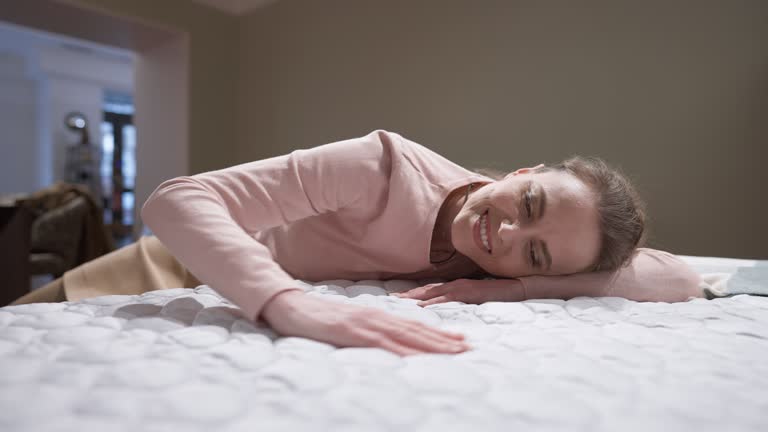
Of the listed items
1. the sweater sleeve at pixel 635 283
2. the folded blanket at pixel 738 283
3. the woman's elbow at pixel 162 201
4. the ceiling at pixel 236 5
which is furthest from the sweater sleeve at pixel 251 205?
the ceiling at pixel 236 5

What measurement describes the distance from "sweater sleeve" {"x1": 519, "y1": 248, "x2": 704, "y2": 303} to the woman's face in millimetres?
29

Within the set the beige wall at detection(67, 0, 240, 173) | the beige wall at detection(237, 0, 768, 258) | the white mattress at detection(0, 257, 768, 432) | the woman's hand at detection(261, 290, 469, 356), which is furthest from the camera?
the beige wall at detection(67, 0, 240, 173)

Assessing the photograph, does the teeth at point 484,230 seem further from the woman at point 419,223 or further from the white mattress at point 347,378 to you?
the white mattress at point 347,378

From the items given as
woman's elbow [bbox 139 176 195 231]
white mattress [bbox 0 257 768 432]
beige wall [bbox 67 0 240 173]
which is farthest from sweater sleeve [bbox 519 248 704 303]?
beige wall [bbox 67 0 240 173]

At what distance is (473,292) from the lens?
101 cm

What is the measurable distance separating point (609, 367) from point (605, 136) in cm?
188

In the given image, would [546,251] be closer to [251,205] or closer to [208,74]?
[251,205]

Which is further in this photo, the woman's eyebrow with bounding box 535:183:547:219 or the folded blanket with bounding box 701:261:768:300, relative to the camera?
the folded blanket with bounding box 701:261:768:300

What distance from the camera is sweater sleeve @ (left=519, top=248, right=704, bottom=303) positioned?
3.43 ft

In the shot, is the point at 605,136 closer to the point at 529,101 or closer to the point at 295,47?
the point at 529,101

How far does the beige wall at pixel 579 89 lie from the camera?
1947 millimetres

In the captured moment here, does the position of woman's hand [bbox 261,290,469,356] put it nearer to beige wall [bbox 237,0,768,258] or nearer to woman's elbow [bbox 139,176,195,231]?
woman's elbow [bbox 139,176,195,231]

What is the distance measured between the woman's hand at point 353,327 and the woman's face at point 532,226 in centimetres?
42

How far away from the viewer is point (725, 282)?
3.81 feet
